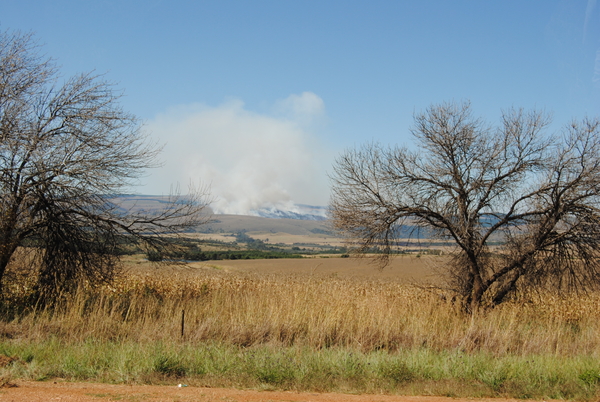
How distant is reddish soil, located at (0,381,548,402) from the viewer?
527 centimetres

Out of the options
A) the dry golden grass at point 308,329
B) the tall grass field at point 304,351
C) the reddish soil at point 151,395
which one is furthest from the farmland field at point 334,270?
the reddish soil at point 151,395

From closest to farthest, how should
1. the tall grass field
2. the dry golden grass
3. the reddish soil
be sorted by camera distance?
the reddish soil, the tall grass field, the dry golden grass

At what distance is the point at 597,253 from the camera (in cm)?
1392

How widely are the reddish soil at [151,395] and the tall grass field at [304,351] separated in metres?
0.26

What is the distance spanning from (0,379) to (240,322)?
454 cm

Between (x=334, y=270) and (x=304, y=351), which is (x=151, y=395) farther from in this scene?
(x=334, y=270)

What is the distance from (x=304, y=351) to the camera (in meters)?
7.73

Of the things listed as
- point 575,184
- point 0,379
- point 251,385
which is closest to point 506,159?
point 575,184

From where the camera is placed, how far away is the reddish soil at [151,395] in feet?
17.3

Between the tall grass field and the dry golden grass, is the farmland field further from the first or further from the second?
the tall grass field

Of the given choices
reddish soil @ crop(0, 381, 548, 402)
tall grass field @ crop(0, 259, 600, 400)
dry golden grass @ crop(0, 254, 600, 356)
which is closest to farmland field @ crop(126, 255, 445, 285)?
dry golden grass @ crop(0, 254, 600, 356)

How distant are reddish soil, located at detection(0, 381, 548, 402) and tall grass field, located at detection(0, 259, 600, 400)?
26cm

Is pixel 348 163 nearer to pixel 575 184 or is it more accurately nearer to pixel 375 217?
pixel 375 217

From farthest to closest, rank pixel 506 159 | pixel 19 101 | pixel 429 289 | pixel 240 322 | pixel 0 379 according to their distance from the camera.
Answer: pixel 429 289
pixel 506 159
pixel 19 101
pixel 240 322
pixel 0 379
